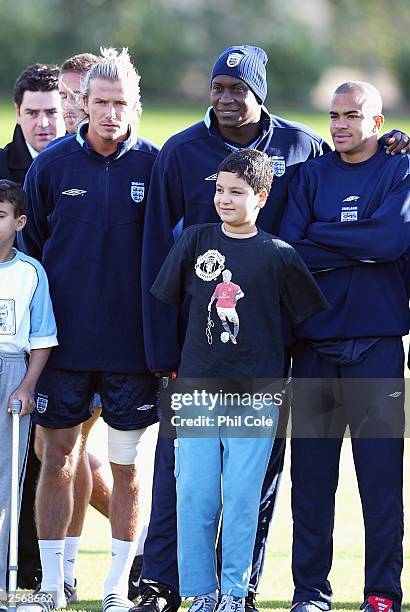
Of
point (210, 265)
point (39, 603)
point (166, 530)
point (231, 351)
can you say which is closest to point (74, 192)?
point (210, 265)

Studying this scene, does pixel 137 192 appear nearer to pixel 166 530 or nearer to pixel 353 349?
pixel 353 349

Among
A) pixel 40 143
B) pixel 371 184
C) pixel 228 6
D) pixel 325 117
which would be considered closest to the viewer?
pixel 371 184

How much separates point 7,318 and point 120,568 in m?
1.18

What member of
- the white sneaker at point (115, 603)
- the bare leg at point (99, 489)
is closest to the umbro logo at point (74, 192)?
the bare leg at point (99, 489)

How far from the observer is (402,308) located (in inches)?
196

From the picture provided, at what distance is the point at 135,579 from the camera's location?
5.79 metres

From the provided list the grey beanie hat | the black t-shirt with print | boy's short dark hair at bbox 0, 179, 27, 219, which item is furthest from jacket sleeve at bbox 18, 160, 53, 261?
the grey beanie hat

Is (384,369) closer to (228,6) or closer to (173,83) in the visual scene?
(173,83)

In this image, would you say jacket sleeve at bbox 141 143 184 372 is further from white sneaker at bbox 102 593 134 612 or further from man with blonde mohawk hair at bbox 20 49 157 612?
white sneaker at bbox 102 593 134 612

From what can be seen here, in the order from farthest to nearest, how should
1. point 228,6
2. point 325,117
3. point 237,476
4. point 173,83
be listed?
point 228,6, point 173,83, point 325,117, point 237,476

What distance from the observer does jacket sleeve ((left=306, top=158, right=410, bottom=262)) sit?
484 cm

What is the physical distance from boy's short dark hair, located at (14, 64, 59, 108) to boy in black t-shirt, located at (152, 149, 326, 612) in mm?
1820

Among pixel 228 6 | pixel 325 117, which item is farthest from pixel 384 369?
pixel 228 6

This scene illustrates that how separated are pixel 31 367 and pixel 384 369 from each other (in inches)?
57.4
